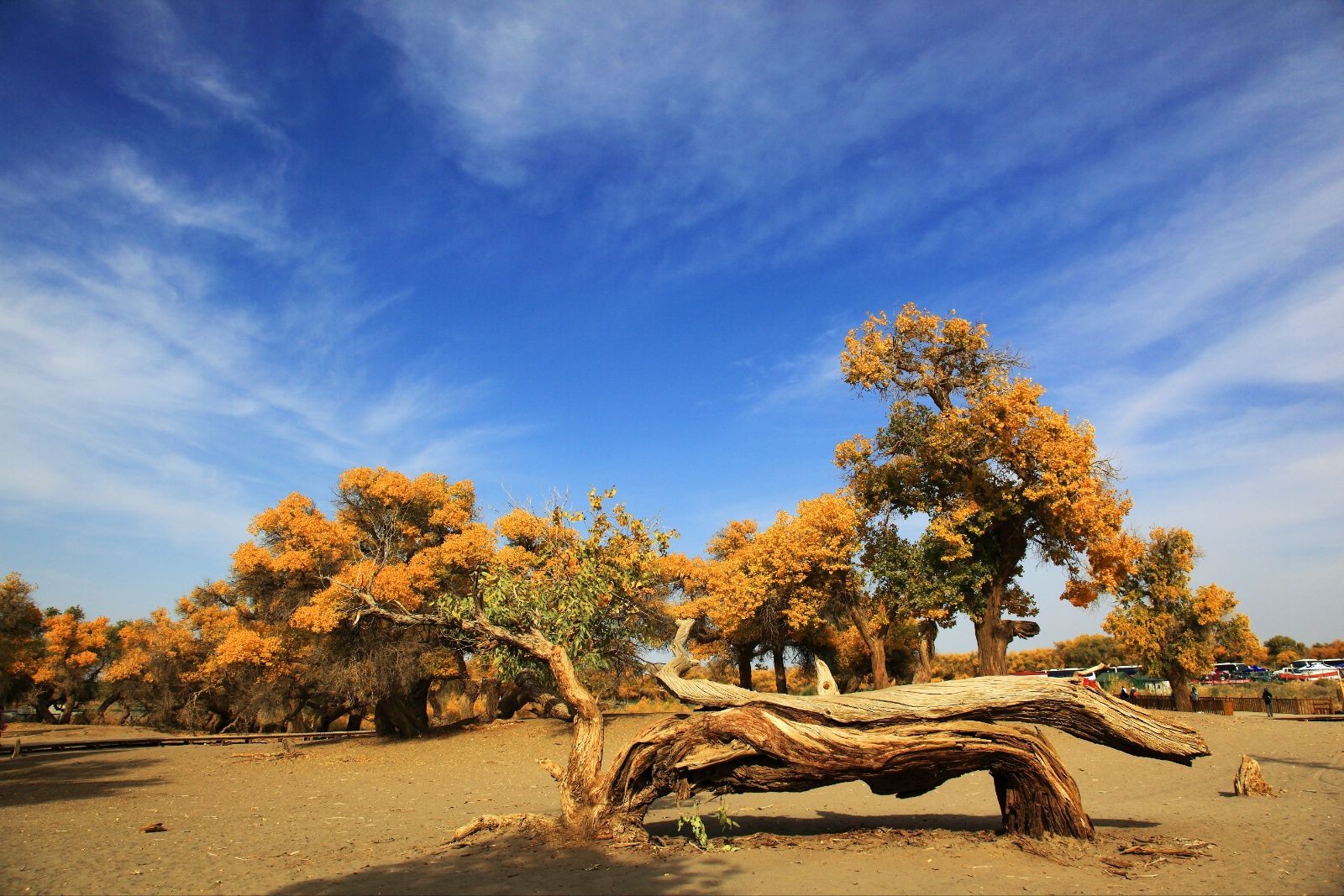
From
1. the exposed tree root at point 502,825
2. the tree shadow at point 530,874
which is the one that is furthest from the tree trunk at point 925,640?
the tree shadow at point 530,874

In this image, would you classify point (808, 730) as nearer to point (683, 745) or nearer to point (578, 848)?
point (683, 745)

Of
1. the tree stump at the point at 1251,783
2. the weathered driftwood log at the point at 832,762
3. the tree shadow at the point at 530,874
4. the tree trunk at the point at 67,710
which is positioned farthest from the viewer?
the tree trunk at the point at 67,710

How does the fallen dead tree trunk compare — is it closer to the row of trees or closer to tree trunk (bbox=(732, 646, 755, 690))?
the row of trees

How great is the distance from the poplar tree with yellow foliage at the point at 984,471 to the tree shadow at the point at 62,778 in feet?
69.4

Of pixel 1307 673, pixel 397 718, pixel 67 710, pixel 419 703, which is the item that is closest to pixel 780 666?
pixel 419 703

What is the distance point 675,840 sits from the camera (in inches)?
373

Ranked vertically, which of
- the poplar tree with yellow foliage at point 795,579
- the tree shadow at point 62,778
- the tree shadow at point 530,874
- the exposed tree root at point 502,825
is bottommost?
the tree shadow at point 62,778

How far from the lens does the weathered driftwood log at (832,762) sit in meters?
8.55

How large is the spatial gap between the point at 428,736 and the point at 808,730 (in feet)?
65.1

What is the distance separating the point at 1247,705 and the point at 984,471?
20.9 meters

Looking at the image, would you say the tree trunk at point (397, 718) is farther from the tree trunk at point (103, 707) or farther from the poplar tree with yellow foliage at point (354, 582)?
the tree trunk at point (103, 707)

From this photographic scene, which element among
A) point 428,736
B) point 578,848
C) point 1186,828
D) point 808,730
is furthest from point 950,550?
point 428,736

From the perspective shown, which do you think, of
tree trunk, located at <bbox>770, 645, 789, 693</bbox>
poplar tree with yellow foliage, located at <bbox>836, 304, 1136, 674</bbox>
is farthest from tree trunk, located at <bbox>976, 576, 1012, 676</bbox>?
tree trunk, located at <bbox>770, 645, 789, 693</bbox>

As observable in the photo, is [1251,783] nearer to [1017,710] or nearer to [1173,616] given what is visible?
[1017,710]
